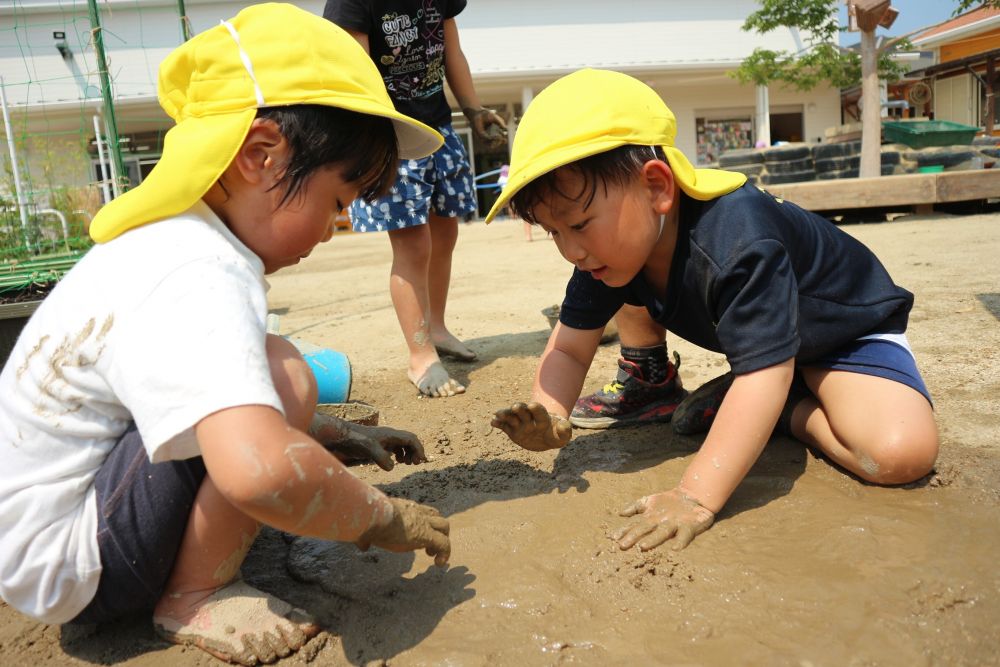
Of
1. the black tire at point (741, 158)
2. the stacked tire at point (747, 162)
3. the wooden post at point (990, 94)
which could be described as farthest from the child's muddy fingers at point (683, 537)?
the wooden post at point (990, 94)

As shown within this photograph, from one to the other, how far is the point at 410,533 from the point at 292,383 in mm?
322

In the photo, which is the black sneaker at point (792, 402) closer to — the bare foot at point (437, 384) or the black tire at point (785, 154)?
the bare foot at point (437, 384)

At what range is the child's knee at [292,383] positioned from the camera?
1325 mm

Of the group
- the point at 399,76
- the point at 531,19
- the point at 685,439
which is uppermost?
the point at 531,19

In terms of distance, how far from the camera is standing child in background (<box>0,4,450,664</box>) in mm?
1074

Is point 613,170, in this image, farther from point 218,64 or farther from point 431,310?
point 431,310

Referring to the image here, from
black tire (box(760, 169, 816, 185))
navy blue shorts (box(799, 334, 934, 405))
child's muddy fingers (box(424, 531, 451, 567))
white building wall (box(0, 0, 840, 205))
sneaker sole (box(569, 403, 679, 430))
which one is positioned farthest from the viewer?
white building wall (box(0, 0, 840, 205))

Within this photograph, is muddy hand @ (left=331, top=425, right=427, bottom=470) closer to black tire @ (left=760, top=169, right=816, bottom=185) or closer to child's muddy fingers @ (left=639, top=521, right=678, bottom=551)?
child's muddy fingers @ (left=639, top=521, right=678, bottom=551)

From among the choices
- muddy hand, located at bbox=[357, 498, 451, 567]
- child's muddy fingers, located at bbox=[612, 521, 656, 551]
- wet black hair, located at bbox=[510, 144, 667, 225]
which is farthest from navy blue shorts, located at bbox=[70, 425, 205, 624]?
wet black hair, located at bbox=[510, 144, 667, 225]

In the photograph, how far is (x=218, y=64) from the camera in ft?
4.31

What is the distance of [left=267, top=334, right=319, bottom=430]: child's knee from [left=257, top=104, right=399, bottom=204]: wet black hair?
0.87ft

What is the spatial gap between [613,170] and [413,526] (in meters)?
0.86

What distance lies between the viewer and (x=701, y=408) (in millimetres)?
2188

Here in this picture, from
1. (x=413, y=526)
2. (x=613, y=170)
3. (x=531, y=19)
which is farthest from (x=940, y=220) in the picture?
(x=531, y=19)
